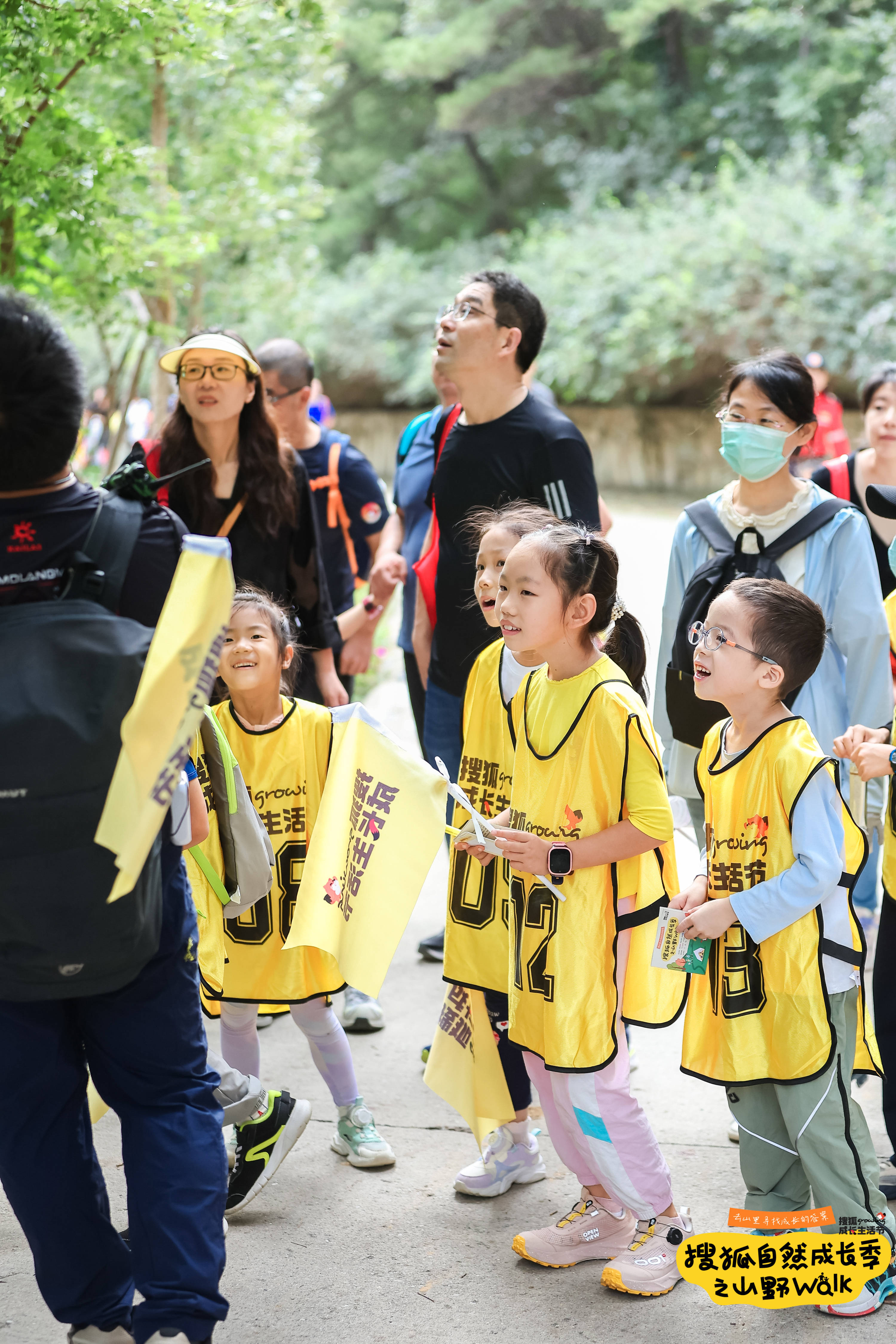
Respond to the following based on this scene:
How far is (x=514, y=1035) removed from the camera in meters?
2.81

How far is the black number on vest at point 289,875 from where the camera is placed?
3232 mm

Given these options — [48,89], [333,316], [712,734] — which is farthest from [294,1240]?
[333,316]

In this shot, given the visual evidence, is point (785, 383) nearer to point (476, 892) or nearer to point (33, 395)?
point (476, 892)

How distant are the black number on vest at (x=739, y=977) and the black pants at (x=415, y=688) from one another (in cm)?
184

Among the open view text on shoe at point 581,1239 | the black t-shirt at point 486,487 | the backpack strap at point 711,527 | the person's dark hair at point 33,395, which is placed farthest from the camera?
the black t-shirt at point 486,487

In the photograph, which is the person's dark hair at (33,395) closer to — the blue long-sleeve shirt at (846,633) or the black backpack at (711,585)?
the black backpack at (711,585)

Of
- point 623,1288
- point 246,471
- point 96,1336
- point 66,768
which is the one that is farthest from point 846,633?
point 96,1336

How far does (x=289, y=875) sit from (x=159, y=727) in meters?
1.45

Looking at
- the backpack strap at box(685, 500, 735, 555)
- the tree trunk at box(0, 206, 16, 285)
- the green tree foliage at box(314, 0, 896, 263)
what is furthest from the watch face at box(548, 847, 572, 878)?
the green tree foliage at box(314, 0, 896, 263)

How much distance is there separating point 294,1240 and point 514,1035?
725mm

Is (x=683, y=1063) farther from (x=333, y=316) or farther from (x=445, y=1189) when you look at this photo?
(x=333, y=316)

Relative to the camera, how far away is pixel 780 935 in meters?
2.68

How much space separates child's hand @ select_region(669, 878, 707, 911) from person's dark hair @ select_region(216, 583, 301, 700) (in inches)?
46.4

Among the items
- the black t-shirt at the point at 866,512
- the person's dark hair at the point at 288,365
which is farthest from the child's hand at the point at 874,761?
the person's dark hair at the point at 288,365
